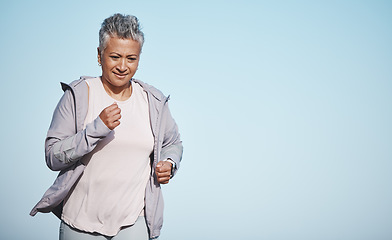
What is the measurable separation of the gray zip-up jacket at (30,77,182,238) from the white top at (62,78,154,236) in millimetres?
56

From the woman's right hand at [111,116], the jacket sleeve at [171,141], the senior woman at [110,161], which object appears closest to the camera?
the woman's right hand at [111,116]

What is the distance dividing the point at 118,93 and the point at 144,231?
724 mm

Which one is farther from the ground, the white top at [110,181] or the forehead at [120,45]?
the forehead at [120,45]

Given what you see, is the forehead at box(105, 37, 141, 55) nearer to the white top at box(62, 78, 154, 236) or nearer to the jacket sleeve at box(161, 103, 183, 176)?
the white top at box(62, 78, 154, 236)

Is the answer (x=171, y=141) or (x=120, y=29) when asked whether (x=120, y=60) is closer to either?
(x=120, y=29)

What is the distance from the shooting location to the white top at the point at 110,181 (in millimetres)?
3014

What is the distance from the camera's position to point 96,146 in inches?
120

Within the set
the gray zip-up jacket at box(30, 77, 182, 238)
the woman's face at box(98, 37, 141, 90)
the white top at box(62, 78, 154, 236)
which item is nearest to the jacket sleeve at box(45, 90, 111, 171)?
the gray zip-up jacket at box(30, 77, 182, 238)

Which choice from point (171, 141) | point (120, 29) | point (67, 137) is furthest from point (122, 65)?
point (171, 141)

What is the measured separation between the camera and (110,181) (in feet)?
9.91

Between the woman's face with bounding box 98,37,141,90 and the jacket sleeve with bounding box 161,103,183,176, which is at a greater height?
the woman's face with bounding box 98,37,141,90

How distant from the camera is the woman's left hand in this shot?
305 centimetres

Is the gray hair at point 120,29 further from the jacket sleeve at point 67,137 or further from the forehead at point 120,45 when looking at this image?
the jacket sleeve at point 67,137

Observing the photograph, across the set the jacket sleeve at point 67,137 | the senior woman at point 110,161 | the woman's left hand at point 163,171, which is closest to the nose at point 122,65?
the senior woman at point 110,161
